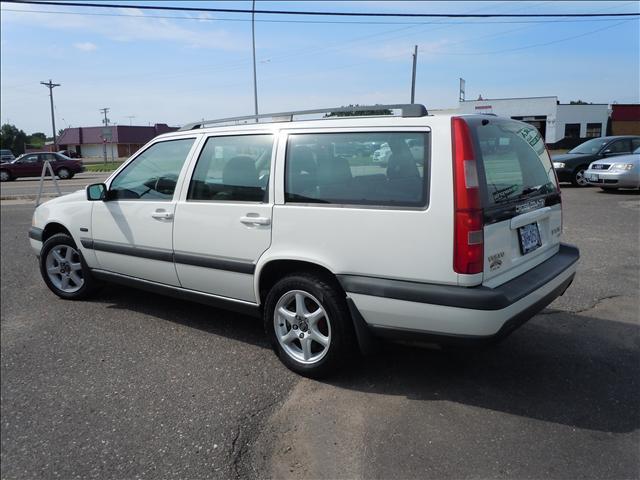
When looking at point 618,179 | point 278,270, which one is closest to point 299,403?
point 278,270

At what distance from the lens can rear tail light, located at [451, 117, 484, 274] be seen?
9.20 feet

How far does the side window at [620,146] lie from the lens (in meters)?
14.3

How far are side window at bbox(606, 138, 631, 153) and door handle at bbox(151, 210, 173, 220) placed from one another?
46.2 ft

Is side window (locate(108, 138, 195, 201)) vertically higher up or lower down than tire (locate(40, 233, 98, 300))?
higher up

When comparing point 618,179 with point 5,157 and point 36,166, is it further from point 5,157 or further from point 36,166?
point 5,157

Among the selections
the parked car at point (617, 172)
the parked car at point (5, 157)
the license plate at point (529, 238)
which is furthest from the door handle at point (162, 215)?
the parked car at point (5, 157)

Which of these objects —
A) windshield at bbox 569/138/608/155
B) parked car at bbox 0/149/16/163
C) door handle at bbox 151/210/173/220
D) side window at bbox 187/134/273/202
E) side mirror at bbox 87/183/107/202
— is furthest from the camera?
parked car at bbox 0/149/16/163

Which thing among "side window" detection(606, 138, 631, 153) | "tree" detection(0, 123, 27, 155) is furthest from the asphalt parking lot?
"tree" detection(0, 123, 27, 155)

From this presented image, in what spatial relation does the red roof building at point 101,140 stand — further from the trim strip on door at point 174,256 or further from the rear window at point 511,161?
the rear window at point 511,161

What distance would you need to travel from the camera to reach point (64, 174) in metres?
28.6

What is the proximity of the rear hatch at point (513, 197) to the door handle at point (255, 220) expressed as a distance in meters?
1.44

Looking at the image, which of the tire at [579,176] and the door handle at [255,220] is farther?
the tire at [579,176]

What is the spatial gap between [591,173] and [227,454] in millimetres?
13352

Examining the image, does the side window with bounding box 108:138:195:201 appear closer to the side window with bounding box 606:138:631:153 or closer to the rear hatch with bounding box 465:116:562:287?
the rear hatch with bounding box 465:116:562:287
